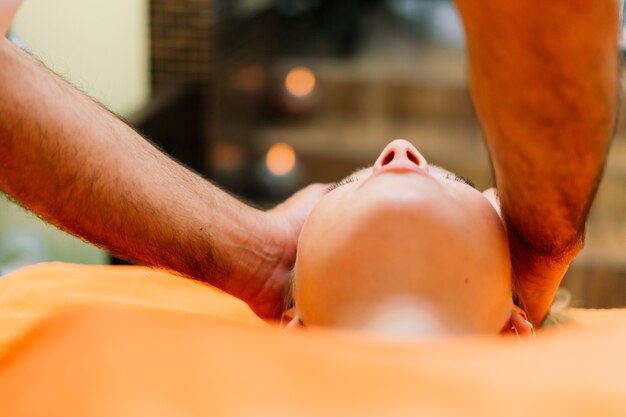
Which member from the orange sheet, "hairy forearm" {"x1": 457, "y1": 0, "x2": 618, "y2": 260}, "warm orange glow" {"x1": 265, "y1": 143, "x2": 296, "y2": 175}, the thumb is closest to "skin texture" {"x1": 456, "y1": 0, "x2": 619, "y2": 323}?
"hairy forearm" {"x1": 457, "y1": 0, "x2": 618, "y2": 260}

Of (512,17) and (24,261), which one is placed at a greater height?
(512,17)

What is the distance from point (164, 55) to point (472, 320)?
7.99 feet

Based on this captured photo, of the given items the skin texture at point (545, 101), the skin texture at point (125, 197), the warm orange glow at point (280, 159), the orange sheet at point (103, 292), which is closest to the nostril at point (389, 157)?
the skin texture at point (545, 101)

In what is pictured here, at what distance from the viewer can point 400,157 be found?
1155 millimetres

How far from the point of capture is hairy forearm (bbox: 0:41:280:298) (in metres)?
1.20

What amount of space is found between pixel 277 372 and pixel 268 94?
11.5ft

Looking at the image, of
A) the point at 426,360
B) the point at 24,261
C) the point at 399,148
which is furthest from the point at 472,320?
the point at 24,261

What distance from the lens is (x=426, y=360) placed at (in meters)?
0.69

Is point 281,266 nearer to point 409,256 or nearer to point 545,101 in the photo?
point 409,256

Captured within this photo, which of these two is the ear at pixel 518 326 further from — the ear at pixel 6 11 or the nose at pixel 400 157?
the ear at pixel 6 11

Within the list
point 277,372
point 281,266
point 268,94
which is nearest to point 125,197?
point 281,266

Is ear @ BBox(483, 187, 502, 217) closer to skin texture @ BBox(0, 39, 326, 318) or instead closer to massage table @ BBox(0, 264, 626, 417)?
skin texture @ BBox(0, 39, 326, 318)

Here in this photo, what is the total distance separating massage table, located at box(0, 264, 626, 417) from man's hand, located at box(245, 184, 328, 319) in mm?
700

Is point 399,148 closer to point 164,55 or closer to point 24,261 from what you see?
point 24,261
